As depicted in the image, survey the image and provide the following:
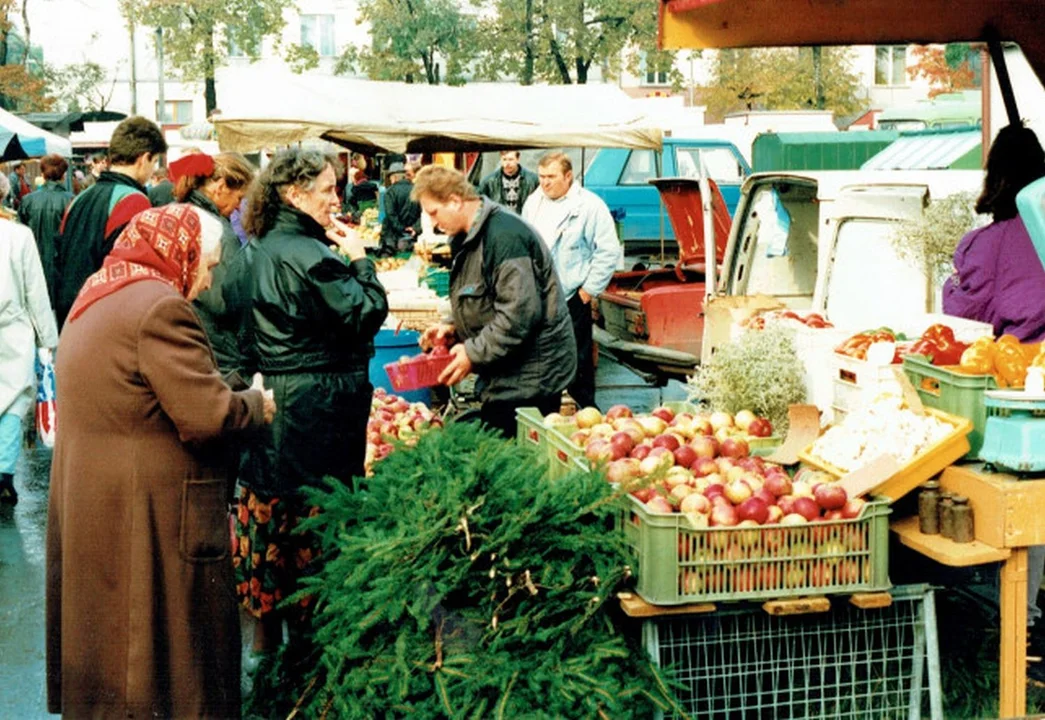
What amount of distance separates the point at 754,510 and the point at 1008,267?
1997 mm

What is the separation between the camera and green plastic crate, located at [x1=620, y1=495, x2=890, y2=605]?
4.06 meters

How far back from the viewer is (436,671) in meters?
4.00

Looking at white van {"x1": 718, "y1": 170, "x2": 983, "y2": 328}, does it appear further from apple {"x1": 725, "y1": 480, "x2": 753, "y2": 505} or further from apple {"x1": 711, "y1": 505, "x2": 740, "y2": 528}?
apple {"x1": 711, "y1": 505, "x2": 740, "y2": 528}

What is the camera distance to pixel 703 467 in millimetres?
4816

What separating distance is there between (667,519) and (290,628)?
175cm

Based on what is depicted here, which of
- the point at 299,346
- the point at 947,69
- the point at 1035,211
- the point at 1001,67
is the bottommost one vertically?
the point at 299,346

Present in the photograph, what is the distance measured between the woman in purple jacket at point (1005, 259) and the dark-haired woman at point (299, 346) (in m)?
2.44

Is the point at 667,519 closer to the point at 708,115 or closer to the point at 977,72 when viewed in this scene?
the point at 708,115

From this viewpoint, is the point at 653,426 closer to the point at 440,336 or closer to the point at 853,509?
the point at 853,509

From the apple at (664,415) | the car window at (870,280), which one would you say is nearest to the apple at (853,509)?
the apple at (664,415)

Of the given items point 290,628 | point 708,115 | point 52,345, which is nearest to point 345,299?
point 290,628

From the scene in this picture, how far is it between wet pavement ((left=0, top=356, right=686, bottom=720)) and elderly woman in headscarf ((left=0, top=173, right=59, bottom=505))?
1.65ft

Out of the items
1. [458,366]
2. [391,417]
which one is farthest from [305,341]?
[391,417]

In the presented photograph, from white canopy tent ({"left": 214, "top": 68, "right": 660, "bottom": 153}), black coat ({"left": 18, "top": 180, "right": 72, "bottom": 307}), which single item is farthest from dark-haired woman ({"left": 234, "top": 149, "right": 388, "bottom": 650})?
black coat ({"left": 18, "top": 180, "right": 72, "bottom": 307})
